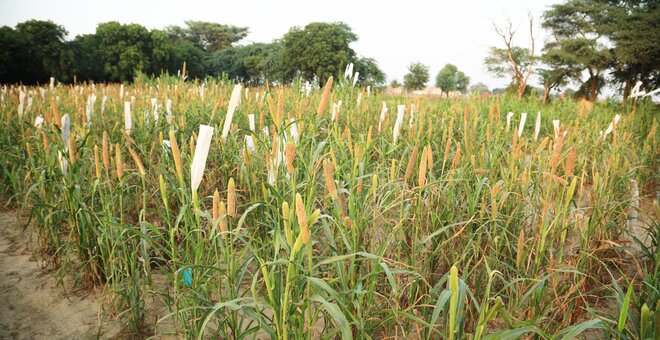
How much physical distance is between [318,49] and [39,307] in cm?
2895

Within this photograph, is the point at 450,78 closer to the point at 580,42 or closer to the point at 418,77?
the point at 418,77

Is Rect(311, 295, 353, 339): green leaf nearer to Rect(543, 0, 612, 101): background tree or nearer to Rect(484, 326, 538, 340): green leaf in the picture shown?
Rect(484, 326, 538, 340): green leaf

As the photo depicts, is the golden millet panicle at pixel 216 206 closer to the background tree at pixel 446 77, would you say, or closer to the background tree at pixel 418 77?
the background tree at pixel 418 77

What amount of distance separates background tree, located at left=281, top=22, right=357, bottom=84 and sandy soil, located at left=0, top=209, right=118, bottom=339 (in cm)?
2625

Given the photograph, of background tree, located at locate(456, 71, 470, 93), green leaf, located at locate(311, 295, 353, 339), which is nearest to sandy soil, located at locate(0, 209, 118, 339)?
green leaf, located at locate(311, 295, 353, 339)

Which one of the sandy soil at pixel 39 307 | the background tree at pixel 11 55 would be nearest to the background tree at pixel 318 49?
the background tree at pixel 11 55

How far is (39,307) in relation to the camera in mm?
1623

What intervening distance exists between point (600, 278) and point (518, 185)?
677 millimetres

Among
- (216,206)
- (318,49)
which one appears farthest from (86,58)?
(216,206)

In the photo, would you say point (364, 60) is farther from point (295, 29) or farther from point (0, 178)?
point (0, 178)

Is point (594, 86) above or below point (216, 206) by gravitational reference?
above

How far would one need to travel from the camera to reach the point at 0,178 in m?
3.04

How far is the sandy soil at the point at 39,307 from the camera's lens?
4.83ft

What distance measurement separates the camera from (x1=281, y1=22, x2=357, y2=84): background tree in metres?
28.5
